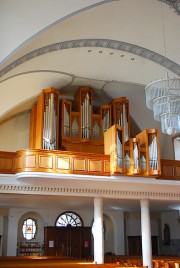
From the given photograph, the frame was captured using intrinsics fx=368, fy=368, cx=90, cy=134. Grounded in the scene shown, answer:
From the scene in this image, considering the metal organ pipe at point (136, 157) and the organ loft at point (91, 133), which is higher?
the organ loft at point (91, 133)

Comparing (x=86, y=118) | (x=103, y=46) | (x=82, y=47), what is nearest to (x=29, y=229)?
(x=86, y=118)

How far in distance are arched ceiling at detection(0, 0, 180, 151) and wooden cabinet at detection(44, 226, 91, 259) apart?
6.84 m

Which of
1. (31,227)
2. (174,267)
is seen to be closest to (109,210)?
(31,227)

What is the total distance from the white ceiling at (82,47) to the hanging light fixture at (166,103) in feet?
10.7

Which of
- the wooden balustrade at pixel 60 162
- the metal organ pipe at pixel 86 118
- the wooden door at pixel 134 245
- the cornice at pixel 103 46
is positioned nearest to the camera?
the cornice at pixel 103 46

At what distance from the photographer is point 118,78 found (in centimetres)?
1630

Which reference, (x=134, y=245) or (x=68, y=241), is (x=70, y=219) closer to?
(x=68, y=241)

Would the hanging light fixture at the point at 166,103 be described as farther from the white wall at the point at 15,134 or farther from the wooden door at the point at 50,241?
the wooden door at the point at 50,241

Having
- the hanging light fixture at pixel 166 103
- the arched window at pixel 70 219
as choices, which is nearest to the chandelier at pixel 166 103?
the hanging light fixture at pixel 166 103

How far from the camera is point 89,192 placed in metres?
14.0

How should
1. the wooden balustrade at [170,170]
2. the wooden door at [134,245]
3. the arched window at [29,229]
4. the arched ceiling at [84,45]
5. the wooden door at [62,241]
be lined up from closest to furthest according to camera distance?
the arched ceiling at [84,45] < the wooden balustrade at [170,170] < the arched window at [29,229] < the wooden door at [62,241] < the wooden door at [134,245]

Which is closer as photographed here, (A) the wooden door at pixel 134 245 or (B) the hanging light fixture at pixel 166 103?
Result: (B) the hanging light fixture at pixel 166 103

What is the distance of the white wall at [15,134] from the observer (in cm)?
1828

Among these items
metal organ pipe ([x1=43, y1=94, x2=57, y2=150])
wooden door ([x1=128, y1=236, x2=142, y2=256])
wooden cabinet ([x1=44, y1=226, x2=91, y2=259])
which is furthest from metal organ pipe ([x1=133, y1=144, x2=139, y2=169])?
wooden door ([x1=128, y1=236, x2=142, y2=256])
